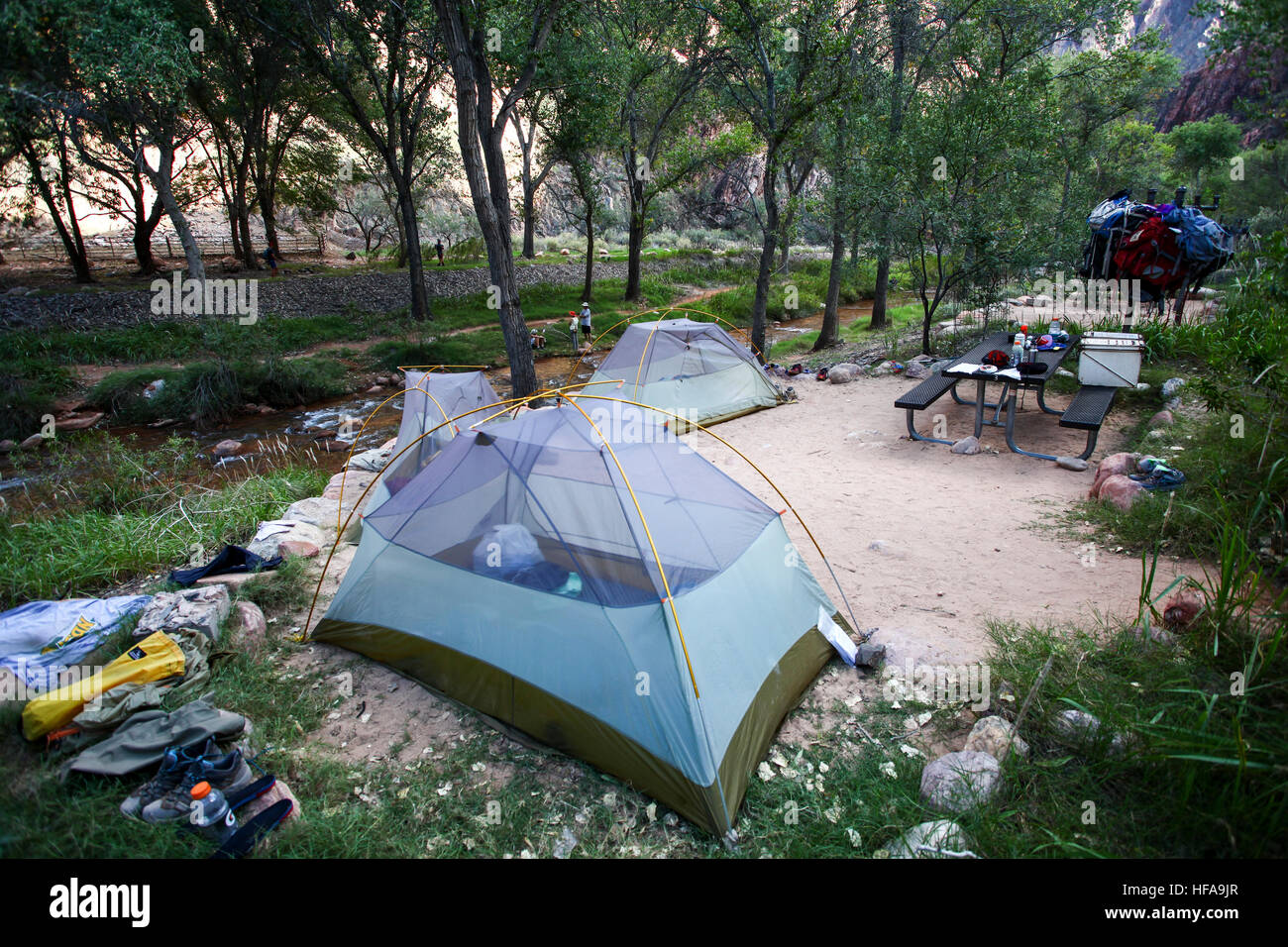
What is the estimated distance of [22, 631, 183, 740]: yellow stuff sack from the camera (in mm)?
3268

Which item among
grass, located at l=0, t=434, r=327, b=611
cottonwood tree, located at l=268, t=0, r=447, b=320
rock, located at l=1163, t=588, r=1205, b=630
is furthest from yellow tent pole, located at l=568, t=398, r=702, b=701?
cottonwood tree, located at l=268, t=0, r=447, b=320

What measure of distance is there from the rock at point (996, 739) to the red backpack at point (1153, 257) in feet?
33.7

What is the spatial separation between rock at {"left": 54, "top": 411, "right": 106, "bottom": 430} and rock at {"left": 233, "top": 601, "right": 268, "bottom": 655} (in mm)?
10267

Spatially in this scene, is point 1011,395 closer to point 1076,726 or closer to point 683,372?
point 683,372

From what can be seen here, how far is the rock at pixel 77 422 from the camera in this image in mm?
11805

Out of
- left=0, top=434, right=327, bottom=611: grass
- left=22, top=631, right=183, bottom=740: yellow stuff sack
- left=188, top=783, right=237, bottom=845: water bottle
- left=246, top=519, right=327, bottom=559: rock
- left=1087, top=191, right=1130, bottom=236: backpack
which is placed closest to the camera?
left=188, top=783, right=237, bottom=845: water bottle

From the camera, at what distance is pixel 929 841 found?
9.02 ft

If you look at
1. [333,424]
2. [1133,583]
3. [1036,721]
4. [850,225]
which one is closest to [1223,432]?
[1133,583]

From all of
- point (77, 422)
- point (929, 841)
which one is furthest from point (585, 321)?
point (929, 841)

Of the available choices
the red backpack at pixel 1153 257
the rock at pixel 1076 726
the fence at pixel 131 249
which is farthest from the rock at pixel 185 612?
the fence at pixel 131 249

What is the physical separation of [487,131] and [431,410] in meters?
4.68

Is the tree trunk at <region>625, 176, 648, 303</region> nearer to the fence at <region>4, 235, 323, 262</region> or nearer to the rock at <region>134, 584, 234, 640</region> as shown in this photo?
the fence at <region>4, 235, 323, 262</region>
